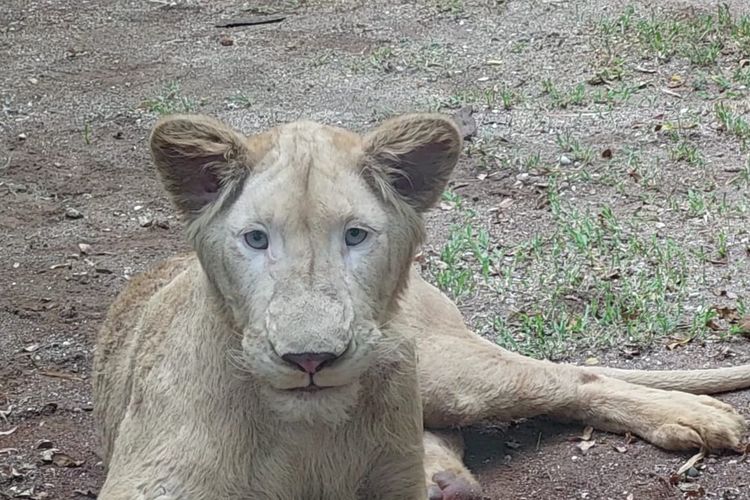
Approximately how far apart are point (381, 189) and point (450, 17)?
24.3 ft

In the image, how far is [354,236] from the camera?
3277mm

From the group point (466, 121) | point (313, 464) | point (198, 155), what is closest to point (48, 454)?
point (313, 464)

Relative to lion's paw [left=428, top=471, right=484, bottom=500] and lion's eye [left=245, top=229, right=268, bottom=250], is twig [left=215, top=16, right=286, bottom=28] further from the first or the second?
lion's eye [left=245, top=229, right=268, bottom=250]

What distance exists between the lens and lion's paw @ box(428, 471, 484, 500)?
14.9ft

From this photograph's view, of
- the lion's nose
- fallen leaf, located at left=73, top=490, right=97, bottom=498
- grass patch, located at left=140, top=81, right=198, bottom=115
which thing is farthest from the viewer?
grass patch, located at left=140, top=81, right=198, bottom=115

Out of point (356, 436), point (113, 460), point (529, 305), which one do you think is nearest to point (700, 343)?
point (529, 305)

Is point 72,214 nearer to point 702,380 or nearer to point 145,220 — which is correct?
point 145,220

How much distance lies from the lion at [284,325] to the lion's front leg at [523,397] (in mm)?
491

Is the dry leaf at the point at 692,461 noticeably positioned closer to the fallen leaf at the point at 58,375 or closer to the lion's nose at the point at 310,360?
the lion's nose at the point at 310,360

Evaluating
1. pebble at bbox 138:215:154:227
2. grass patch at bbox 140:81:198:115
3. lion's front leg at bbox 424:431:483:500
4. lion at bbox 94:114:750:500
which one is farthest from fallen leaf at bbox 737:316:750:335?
grass patch at bbox 140:81:198:115

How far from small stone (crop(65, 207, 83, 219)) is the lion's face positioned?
391cm

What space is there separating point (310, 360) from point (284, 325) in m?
0.11

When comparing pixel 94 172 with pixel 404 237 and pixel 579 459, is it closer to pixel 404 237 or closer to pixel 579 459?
pixel 579 459

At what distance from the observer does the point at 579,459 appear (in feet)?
15.8
